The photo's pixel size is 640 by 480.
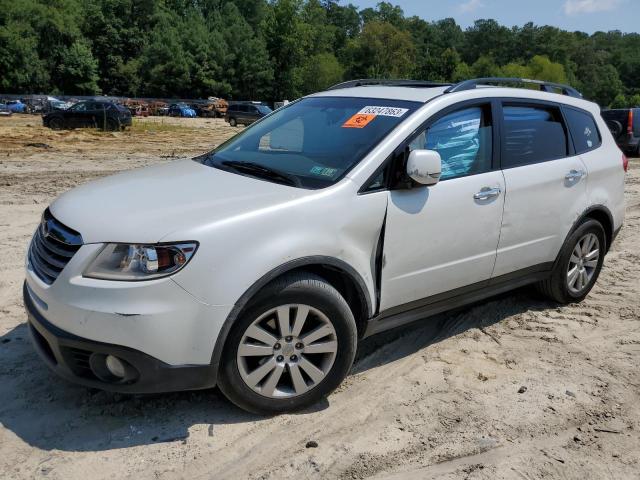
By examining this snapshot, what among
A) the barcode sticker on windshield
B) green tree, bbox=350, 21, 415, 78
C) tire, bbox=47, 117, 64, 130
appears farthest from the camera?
green tree, bbox=350, 21, 415, 78

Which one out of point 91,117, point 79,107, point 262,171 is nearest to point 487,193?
point 262,171

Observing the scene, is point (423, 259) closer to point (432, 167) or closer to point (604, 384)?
point (432, 167)

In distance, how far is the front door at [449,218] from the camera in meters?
3.60

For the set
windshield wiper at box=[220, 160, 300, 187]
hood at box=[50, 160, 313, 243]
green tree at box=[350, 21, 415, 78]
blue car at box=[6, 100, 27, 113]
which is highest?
green tree at box=[350, 21, 415, 78]

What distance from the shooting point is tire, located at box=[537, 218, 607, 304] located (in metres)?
4.84

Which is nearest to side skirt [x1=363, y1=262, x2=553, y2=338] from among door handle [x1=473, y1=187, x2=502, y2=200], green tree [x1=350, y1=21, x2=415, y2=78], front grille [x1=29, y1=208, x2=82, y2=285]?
door handle [x1=473, y1=187, x2=502, y2=200]

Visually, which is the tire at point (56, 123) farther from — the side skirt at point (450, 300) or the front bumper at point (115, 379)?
the front bumper at point (115, 379)

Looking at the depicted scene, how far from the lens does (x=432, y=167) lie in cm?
350

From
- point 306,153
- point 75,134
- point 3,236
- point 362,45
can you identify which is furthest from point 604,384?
point 362,45

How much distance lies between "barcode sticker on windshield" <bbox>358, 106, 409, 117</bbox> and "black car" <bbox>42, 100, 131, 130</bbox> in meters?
23.5

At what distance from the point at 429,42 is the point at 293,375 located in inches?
6100

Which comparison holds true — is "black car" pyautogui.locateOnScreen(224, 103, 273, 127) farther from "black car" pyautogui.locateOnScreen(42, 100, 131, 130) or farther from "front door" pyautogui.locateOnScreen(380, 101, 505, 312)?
"front door" pyautogui.locateOnScreen(380, 101, 505, 312)

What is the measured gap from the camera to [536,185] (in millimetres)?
4371

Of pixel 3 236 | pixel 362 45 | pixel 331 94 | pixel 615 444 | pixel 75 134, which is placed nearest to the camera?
pixel 615 444
